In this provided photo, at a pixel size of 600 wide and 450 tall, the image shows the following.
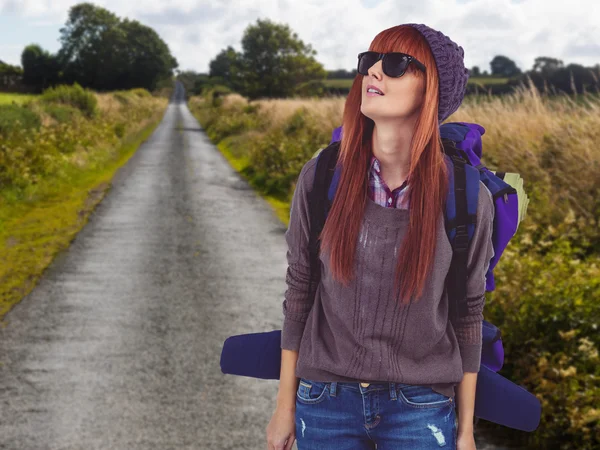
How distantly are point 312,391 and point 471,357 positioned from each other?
41 centimetres

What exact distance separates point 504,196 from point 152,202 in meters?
11.9

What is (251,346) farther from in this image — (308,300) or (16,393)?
(16,393)

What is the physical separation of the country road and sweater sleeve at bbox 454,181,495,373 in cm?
292

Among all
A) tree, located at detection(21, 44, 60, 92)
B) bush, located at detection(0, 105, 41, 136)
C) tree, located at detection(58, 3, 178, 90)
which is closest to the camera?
bush, located at detection(0, 105, 41, 136)

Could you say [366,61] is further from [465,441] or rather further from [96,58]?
[96,58]

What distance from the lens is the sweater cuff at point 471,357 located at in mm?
1683

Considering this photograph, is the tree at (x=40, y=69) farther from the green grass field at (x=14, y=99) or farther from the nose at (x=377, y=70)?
the nose at (x=377, y=70)

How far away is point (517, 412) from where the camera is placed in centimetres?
171

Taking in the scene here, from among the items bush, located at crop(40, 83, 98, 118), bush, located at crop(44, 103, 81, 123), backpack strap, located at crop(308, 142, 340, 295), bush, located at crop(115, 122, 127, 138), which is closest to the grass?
bush, located at crop(44, 103, 81, 123)

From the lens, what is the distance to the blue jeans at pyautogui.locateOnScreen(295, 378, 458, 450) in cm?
166

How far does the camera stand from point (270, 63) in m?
49.8

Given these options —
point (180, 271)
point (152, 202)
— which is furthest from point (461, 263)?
point (152, 202)

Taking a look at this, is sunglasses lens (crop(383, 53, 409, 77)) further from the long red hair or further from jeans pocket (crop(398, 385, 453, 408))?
jeans pocket (crop(398, 385, 453, 408))

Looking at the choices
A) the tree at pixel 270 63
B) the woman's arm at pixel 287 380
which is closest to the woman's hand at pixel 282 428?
the woman's arm at pixel 287 380
